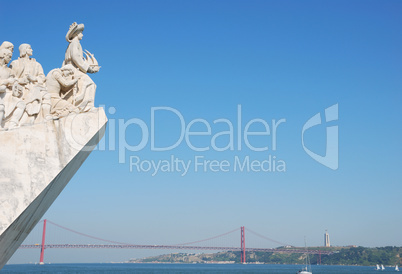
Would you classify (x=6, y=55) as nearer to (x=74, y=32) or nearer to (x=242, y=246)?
(x=74, y=32)

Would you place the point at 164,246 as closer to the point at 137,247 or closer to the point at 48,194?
the point at 137,247

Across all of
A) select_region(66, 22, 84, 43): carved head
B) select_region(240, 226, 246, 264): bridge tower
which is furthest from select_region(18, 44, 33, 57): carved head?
select_region(240, 226, 246, 264): bridge tower

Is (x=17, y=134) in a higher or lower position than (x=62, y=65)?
lower

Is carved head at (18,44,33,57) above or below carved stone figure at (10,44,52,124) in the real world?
above

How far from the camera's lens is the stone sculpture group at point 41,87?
695 centimetres

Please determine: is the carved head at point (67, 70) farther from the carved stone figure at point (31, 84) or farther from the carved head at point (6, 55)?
the carved head at point (6, 55)

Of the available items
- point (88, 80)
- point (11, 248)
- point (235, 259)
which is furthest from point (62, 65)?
point (235, 259)

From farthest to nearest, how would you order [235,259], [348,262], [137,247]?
[235,259] < [348,262] < [137,247]

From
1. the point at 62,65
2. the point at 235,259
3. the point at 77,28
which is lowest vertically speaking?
the point at 235,259

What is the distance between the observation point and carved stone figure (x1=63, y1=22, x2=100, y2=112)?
7.46 metres

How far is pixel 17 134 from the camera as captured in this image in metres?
6.44

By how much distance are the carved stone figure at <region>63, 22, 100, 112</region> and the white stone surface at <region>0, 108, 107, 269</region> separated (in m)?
0.41

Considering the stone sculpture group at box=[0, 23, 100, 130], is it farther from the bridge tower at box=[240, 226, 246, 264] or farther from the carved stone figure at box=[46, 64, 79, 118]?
the bridge tower at box=[240, 226, 246, 264]

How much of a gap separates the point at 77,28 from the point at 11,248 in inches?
145
